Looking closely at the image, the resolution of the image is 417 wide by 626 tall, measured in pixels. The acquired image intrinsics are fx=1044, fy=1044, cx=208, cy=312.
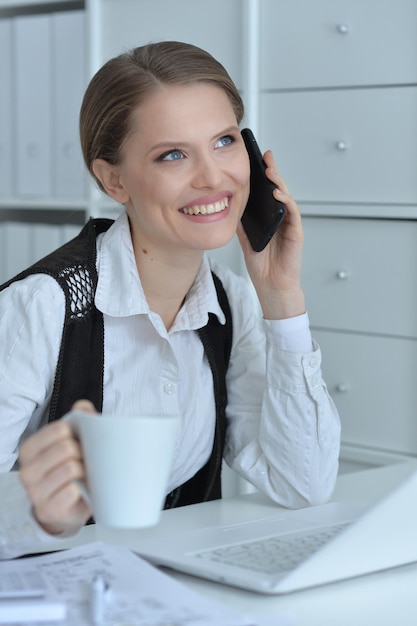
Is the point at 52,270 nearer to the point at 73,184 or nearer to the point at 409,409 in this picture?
the point at 409,409

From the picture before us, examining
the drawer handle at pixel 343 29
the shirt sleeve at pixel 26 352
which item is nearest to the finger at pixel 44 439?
A: the shirt sleeve at pixel 26 352

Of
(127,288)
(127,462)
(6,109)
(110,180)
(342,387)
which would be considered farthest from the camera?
(6,109)

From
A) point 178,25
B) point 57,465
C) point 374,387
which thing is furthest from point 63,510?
point 178,25

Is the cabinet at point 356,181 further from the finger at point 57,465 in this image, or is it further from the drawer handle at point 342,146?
the finger at point 57,465

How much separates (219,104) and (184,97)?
0.19 ft

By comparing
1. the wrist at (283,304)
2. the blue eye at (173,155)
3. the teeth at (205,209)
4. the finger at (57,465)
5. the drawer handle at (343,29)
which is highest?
the drawer handle at (343,29)

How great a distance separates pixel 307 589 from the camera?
0.95m

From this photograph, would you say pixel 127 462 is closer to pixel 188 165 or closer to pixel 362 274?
pixel 188 165

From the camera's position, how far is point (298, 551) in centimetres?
103

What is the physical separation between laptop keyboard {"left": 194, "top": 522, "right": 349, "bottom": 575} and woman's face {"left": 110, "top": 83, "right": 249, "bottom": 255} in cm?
49

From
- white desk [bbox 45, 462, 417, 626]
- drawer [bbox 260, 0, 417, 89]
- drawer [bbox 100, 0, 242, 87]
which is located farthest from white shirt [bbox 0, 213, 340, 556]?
drawer [bbox 100, 0, 242, 87]

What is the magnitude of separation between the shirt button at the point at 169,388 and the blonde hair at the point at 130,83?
0.33 metres

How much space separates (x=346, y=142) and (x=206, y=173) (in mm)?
824

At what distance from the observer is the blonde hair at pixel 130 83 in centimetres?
144
